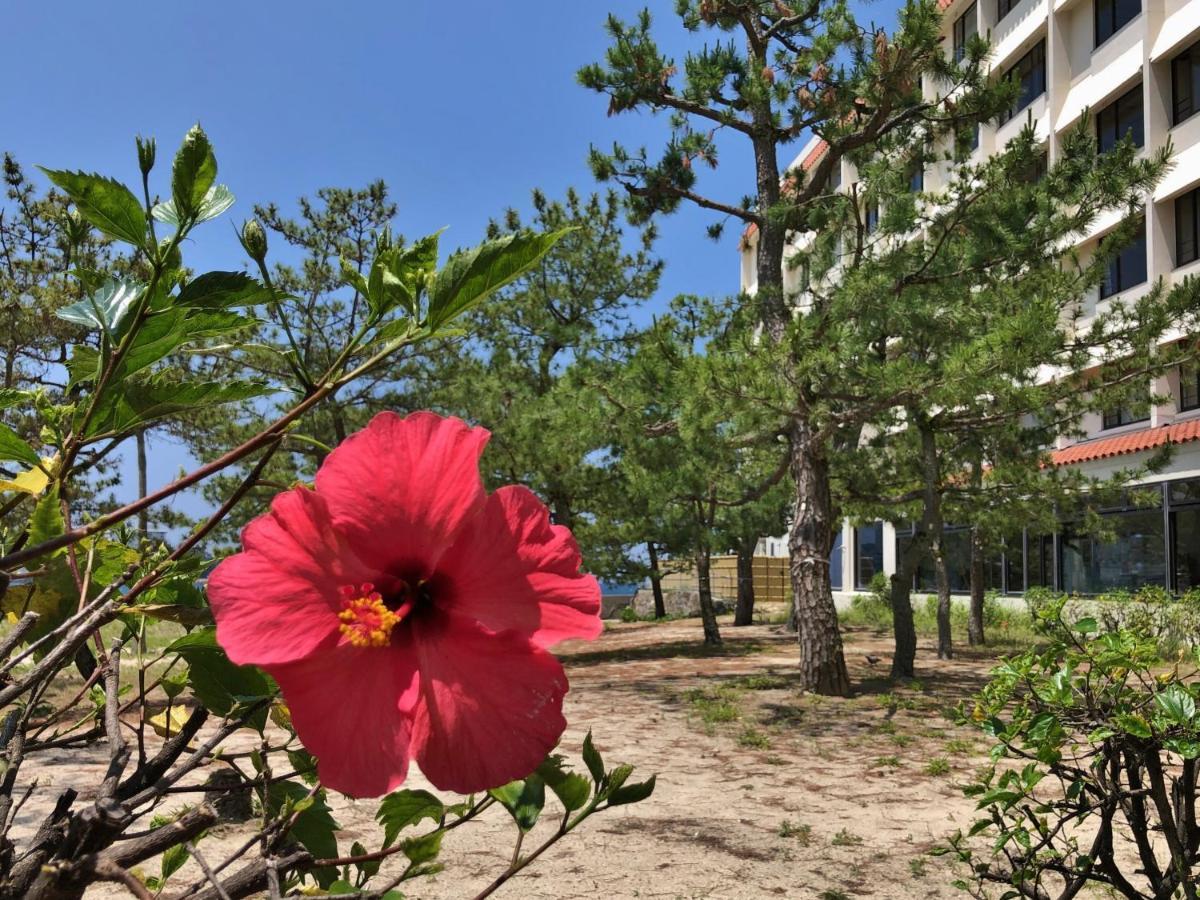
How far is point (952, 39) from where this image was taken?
16469mm

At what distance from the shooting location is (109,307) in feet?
1.76

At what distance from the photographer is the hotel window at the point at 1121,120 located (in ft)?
39.8

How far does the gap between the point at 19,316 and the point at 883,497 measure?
24.1ft

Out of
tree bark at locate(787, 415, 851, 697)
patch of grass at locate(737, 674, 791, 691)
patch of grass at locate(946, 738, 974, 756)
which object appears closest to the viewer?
patch of grass at locate(946, 738, 974, 756)

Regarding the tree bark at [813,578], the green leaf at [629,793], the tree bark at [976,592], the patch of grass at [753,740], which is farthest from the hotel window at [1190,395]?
the green leaf at [629,793]

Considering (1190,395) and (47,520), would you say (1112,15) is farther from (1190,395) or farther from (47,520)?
(47,520)

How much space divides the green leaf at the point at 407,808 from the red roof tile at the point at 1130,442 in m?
10.8

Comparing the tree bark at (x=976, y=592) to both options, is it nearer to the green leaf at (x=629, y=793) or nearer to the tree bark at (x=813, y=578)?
the tree bark at (x=813, y=578)

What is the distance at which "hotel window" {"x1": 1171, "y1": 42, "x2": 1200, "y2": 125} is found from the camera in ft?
36.3

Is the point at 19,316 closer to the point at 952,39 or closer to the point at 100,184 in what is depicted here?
the point at 100,184

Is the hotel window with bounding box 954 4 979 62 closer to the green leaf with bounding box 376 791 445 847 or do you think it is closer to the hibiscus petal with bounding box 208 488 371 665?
the green leaf with bounding box 376 791 445 847

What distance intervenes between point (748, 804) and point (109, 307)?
13.5 feet

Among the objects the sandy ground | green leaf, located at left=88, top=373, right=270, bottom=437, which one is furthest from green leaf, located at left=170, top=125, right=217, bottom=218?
the sandy ground

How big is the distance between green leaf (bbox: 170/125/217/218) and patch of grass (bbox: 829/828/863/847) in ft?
12.0
